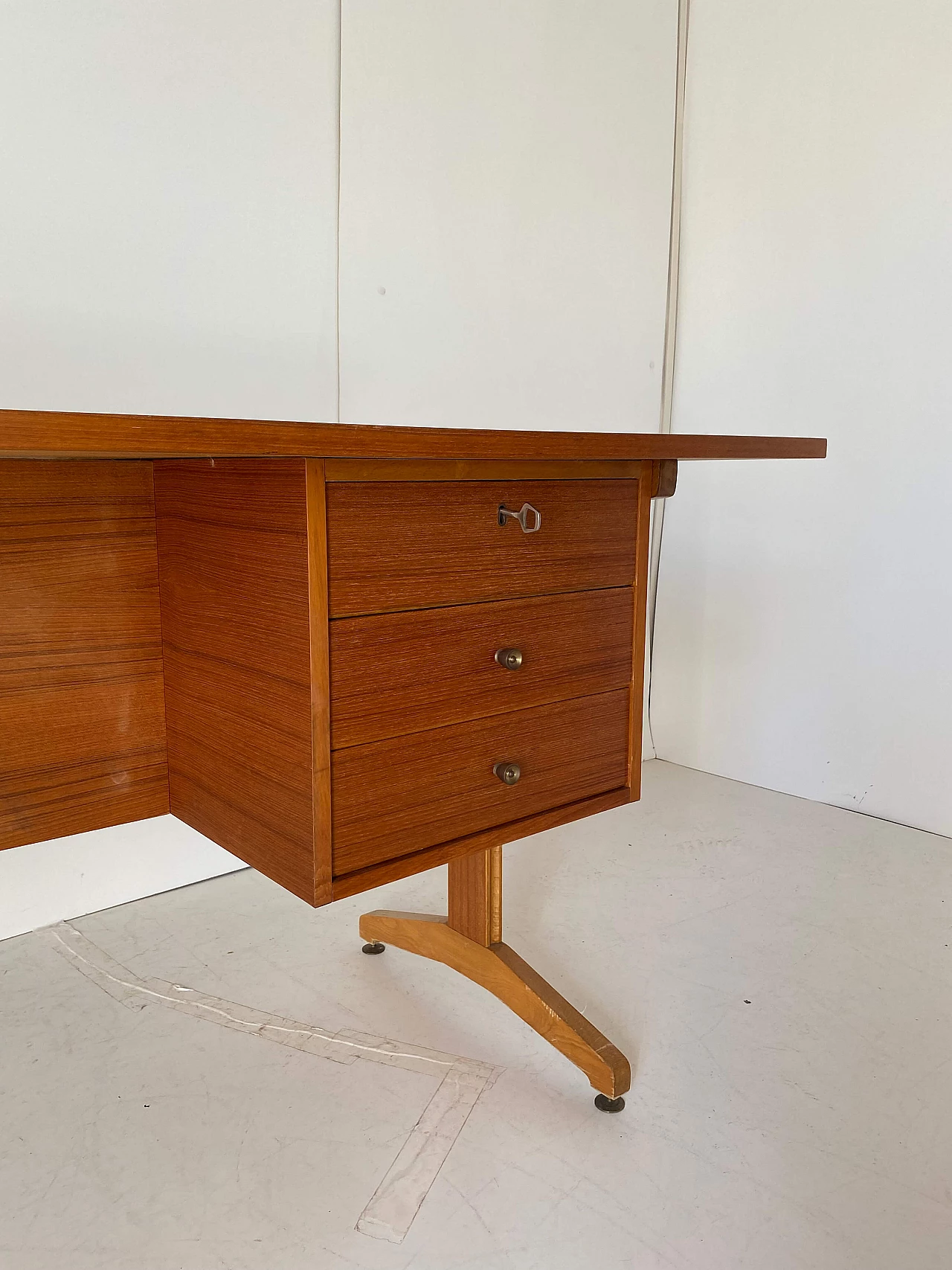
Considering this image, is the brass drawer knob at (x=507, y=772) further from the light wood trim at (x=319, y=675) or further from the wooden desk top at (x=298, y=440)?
the wooden desk top at (x=298, y=440)

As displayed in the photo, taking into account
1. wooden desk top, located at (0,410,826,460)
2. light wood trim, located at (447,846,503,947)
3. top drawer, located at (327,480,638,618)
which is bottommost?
light wood trim, located at (447,846,503,947)

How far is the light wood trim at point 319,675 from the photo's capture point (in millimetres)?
973

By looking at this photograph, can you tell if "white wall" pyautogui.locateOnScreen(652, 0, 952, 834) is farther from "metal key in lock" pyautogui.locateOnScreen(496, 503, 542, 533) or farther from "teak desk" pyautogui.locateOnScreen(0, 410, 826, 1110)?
"metal key in lock" pyautogui.locateOnScreen(496, 503, 542, 533)

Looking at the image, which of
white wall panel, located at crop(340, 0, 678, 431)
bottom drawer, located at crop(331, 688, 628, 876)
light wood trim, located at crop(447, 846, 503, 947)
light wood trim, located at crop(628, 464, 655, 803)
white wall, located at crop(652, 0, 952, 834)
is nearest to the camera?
bottom drawer, located at crop(331, 688, 628, 876)

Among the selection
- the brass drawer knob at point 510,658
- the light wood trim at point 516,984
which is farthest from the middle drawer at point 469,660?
the light wood trim at point 516,984

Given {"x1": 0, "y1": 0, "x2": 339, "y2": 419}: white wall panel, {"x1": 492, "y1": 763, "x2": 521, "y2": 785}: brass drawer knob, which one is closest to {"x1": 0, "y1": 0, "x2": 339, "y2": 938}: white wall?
{"x1": 0, "y1": 0, "x2": 339, "y2": 419}: white wall panel

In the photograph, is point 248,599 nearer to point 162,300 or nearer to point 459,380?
point 162,300

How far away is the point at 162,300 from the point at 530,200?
100 centimetres

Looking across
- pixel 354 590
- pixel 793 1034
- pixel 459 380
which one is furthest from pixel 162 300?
pixel 793 1034

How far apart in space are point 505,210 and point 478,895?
5.26 ft

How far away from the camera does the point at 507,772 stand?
1.19 metres

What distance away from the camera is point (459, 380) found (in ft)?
7.45

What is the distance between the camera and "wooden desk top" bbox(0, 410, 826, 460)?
742 mm

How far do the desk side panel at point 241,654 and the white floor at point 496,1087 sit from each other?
39 centimetres
